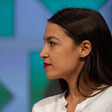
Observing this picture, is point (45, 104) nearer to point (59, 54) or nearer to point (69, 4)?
point (59, 54)

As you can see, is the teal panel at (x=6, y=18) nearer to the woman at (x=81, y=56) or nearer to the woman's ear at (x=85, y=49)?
the woman at (x=81, y=56)

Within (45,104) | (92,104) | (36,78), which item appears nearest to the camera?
(92,104)

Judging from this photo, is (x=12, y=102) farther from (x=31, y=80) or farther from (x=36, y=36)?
(x=36, y=36)

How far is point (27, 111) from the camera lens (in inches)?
57.0

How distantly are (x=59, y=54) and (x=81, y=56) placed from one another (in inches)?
5.0

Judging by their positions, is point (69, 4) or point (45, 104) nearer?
point (45, 104)

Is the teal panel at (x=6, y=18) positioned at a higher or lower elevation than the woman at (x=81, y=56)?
higher

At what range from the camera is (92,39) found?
1.16 m

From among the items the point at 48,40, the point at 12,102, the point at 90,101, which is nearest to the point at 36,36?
the point at 48,40

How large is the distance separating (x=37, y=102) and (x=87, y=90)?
0.37 m

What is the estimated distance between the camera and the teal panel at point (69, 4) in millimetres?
1475

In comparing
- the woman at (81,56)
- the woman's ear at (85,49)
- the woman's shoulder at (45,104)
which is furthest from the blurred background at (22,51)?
the woman's ear at (85,49)

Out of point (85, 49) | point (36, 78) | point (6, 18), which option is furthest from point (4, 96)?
point (85, 49)

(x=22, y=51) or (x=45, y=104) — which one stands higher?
(x=22, y=51)
